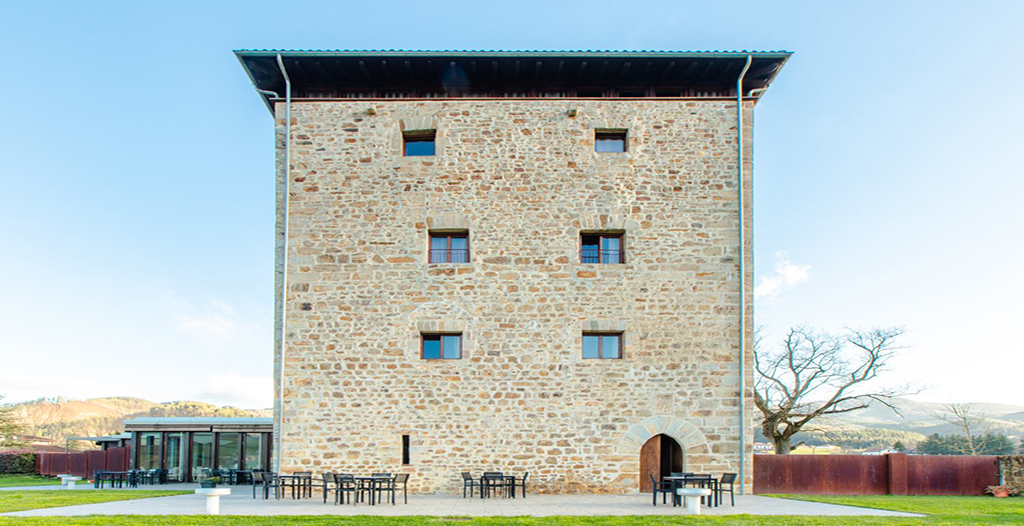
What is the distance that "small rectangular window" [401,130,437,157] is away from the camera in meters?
15.4

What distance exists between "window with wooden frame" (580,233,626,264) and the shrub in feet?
76.8

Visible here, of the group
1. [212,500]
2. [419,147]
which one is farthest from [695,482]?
[419,147]

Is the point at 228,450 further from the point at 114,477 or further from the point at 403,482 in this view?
the point at 403,482

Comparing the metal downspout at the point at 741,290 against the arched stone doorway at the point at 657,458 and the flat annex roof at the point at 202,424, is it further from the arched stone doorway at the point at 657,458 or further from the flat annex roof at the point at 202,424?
the flat annex roof at the point at 202,424

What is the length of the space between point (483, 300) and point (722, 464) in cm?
576

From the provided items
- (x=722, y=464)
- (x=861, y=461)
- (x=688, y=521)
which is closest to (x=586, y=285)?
(x=722, y=464)

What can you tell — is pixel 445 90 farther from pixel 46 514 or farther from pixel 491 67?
pixel 46 514

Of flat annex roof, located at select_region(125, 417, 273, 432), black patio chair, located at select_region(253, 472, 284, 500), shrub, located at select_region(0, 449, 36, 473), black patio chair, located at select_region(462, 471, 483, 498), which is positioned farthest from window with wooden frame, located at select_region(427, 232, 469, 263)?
shrub, located at select_region(0, 449, 36, 473)

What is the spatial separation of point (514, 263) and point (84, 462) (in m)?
18.6

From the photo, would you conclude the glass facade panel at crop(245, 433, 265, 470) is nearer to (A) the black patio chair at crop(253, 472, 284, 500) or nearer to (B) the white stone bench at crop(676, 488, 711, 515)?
(A) the black patio chair at crop(253, 472, 284, 500)

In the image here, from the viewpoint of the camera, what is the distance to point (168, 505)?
40.1ft

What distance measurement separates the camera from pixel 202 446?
19500 mm

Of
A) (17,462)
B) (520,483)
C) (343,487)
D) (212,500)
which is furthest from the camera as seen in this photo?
(17,462)

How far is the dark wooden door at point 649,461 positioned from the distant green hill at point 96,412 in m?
60.2
